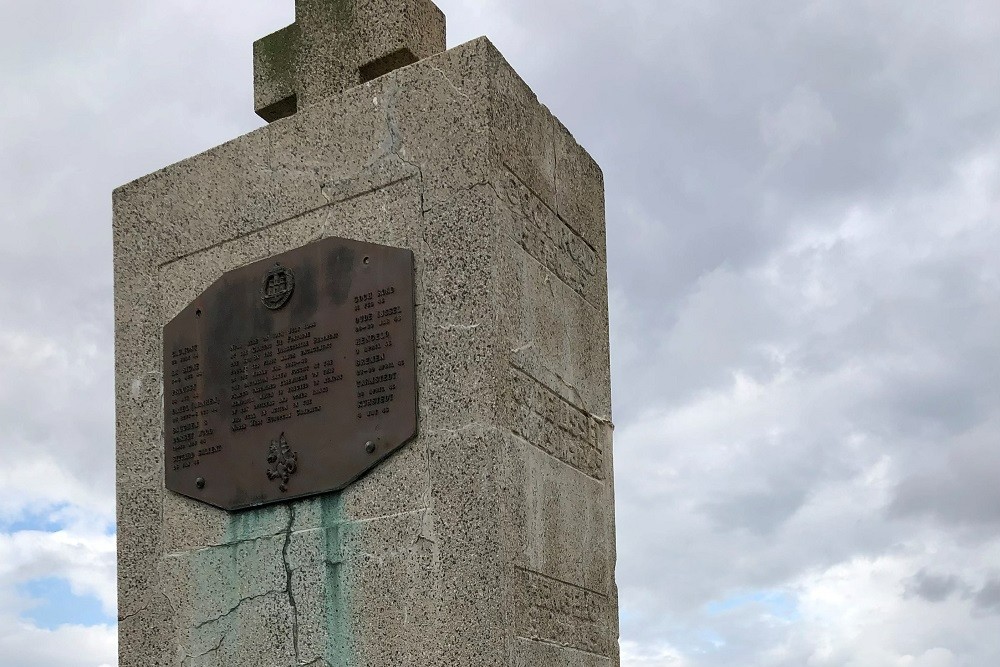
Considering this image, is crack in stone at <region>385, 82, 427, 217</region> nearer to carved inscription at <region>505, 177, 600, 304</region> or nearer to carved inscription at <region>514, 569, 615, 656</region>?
carved inscription at <region>505, 177, 600, 304</region>

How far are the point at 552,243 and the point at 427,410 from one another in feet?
3.12

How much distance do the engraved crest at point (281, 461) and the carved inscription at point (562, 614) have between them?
3.22 feet

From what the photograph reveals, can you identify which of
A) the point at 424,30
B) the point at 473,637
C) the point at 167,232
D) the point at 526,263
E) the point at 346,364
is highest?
the point at 424,30

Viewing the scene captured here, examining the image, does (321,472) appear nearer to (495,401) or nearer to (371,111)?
(495,401)

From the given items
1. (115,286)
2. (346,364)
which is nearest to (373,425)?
(346,364)

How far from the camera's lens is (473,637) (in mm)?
4113

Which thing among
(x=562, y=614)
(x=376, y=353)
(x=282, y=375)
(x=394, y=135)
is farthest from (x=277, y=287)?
(x=562, y=614)

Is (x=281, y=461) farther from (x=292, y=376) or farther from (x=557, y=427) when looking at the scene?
(x=557, y=427)

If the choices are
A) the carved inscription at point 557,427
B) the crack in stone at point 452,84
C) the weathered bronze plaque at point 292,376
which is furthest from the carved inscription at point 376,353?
the crack in stone at point 452,84

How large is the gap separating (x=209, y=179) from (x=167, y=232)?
0.32m

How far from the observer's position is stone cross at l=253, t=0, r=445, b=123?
519 cm

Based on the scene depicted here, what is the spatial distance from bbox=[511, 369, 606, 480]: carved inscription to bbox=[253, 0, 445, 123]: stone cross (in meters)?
1.60

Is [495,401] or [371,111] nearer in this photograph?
[495,401]

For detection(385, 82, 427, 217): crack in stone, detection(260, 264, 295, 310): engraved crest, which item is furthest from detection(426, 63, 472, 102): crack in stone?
detection(260, 264, 295, 310): engraved crest
